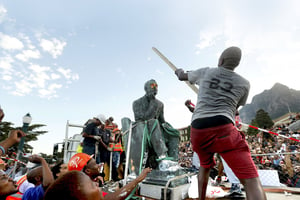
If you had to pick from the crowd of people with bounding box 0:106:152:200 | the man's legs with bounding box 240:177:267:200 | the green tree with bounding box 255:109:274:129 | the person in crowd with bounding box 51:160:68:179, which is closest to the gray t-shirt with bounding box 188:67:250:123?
the man's legs with bounding box 240:177:267:200

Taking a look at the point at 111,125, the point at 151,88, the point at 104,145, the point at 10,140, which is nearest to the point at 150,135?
the point at 151,88

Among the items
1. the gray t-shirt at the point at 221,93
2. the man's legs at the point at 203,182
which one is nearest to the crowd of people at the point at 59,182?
Answer: the man's legs at the point at 203,182

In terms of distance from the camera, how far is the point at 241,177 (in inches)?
58.2

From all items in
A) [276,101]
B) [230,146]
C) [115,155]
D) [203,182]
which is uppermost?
[276,101]

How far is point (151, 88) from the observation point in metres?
3.50

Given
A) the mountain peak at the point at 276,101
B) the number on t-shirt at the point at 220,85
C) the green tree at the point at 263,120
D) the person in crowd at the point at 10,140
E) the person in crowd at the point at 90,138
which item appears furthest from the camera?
the mountain peak at the point at 276,101

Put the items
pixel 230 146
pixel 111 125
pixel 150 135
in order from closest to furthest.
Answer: pixel 230 146 < pixel 150 135 < pixel 111 125

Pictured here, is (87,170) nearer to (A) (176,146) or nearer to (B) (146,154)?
(B) (146,154)

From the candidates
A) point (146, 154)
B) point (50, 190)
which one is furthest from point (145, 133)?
point (50, 190)

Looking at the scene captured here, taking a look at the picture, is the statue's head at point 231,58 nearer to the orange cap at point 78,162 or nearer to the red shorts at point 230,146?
the red shorts at point 230,146

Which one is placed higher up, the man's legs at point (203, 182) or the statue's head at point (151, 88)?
the statue's head at point (151, 88)

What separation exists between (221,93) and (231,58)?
418mm

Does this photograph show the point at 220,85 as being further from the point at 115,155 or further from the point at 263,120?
the point at 263,120

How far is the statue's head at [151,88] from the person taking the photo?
3.49 metres
